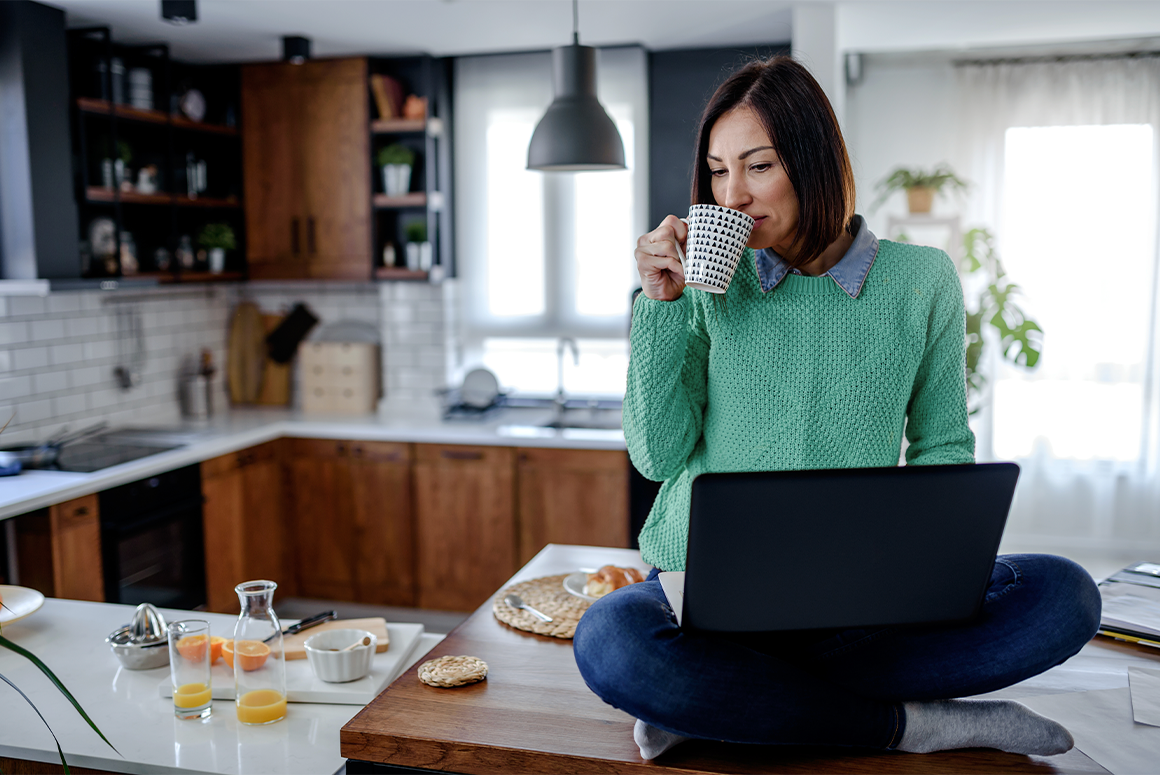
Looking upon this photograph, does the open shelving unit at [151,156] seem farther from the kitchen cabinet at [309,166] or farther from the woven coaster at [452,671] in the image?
the woven coaster at [452,671]

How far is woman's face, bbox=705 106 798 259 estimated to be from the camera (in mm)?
1270

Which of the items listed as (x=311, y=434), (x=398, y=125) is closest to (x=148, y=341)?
(x=311, y=434)

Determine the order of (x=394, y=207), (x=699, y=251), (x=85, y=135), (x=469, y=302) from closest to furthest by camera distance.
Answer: (x=699, y=251) → (x=85, y=135) → (x=394, y=207) → (x=469, y=302)

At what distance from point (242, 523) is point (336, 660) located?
7.81ft

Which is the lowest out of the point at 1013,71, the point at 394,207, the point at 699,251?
the point at 699,251

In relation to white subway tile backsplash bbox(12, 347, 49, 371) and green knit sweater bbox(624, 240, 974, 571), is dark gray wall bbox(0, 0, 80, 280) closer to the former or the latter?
white subway tile backsplash bbox(12, 347, 49, 371)

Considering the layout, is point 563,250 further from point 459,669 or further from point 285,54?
point 459,669

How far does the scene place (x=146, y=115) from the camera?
11.8 feet

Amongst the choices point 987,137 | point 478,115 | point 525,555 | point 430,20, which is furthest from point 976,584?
point 987,137

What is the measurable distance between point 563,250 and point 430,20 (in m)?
1.21

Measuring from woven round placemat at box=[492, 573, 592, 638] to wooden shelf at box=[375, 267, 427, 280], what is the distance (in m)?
2.41

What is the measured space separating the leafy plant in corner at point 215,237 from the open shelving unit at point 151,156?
0.05 meters

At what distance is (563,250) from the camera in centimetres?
426

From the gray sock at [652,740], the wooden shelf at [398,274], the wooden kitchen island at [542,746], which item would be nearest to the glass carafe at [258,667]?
the wooden kitchen island at [542,746]
